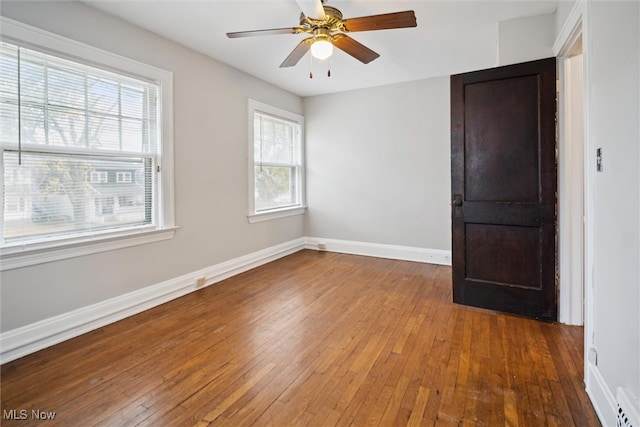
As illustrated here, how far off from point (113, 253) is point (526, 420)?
3.07 metres

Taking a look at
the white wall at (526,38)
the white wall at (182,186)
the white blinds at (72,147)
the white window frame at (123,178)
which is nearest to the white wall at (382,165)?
the white wall at (182,186)

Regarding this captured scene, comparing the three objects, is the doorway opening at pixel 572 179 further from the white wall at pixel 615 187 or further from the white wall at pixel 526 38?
the white wall at pixel 615 187

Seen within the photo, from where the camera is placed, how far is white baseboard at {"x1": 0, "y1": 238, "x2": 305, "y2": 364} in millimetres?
2121

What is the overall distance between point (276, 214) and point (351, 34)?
263 cm

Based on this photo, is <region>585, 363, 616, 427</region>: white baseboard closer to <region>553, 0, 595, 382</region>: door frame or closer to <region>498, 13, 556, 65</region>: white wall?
<region>553, 0, 595, 382</region>: door frame

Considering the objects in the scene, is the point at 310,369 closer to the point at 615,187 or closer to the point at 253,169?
the point at 615,187

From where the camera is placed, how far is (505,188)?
8.89ft

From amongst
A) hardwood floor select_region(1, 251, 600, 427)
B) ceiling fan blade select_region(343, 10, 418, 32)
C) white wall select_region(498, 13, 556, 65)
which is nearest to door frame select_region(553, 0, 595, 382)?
white wall select_region(498, 13, 556, 65)

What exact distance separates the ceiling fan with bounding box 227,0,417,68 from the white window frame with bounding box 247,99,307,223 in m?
1.75

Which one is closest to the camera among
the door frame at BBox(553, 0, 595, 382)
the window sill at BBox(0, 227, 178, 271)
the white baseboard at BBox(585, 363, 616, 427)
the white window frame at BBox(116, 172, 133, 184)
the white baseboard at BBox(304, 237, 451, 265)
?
the white baseboard at BBox(585, 363, 616, 427)

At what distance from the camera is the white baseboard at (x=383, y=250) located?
4.41 m

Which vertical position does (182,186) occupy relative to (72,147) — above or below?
below

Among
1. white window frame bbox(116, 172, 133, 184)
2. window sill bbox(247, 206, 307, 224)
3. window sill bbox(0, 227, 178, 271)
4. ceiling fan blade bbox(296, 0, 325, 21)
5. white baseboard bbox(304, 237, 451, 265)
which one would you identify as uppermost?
ceiling fan blade bbox(296, 0, 325, 21)

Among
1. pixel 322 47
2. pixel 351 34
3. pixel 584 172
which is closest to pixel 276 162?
pixel 351 34
